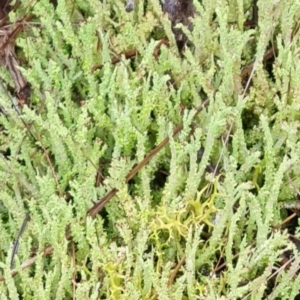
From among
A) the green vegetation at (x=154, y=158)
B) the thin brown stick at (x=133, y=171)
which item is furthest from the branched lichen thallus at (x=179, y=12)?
the thin brown stick at (x=133, y=171)

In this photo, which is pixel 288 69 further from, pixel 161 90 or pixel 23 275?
pixel 23 275

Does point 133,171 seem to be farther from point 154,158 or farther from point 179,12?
point 179,12

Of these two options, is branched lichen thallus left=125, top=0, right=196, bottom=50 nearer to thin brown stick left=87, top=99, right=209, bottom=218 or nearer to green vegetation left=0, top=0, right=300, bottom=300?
green vegetation left=0, top=0, right=300, bottom=300

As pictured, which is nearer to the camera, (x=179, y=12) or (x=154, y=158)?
(x=154, y=158)

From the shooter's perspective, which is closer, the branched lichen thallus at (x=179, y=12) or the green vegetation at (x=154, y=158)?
the green vegetation at (x=154, y=158)

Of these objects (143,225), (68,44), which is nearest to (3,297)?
(143,225)

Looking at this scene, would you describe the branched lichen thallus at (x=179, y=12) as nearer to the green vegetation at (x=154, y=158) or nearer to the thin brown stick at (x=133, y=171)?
the green vegetation at (x=154, y=158)

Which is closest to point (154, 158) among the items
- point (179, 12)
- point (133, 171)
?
point (133, 171)
